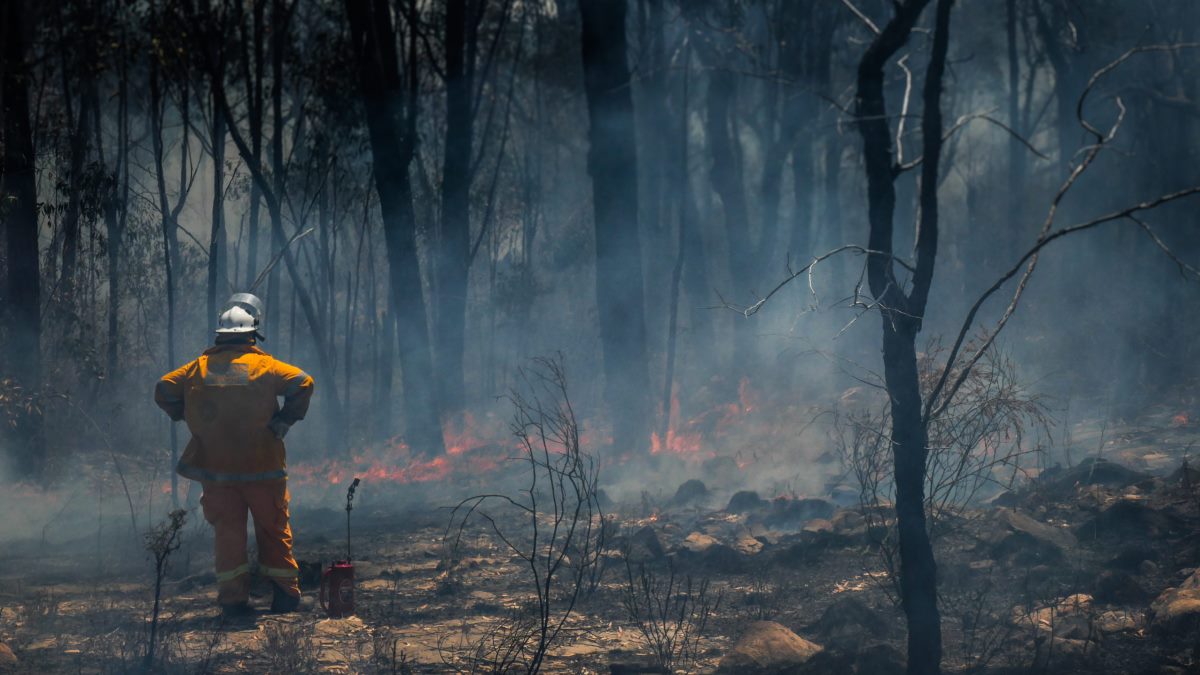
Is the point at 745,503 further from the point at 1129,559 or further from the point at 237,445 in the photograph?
the point at 237,445

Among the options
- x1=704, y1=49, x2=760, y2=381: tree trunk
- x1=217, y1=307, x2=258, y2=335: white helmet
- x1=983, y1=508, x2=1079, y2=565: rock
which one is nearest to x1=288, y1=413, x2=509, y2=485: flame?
x1=704, y1=49, x2=760, y2=381: tree trunk

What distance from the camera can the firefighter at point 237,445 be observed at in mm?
6645

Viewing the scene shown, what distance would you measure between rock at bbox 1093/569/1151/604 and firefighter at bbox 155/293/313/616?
4.98m

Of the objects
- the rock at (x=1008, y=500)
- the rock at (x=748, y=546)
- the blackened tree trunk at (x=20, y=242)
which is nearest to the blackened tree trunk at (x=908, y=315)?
the rock at (x=748, y=546)

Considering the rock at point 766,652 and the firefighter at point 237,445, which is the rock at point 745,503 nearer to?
the rock at point 766,652

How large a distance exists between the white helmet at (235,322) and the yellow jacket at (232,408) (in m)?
0.13

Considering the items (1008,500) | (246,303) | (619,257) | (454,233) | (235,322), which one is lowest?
(1008,500)

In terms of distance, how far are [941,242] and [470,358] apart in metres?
16.3

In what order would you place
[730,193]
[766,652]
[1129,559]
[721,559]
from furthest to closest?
[730,193], [721,559], [1129,559], [766,652]

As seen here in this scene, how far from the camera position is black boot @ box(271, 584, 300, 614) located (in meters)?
6.84

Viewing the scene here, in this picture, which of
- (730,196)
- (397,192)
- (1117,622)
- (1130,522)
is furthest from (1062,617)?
(730,196)

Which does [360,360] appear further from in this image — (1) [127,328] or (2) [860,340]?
(2) [860,340]

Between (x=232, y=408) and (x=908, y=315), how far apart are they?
4.12 meters

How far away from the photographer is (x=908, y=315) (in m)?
4.93
